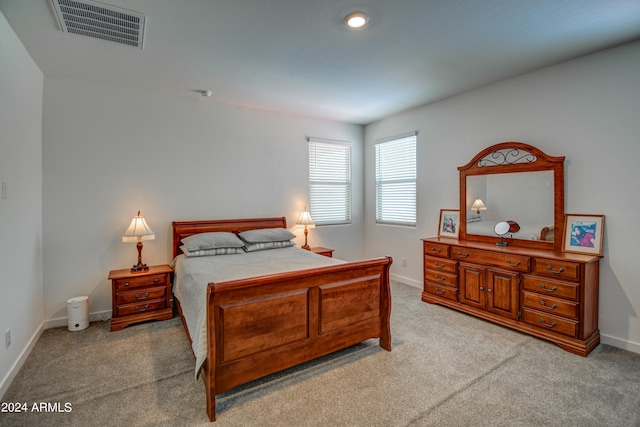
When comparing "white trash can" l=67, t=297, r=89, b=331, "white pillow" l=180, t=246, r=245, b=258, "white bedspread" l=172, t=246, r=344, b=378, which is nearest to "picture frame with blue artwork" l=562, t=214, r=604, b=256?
"white bedspread" l=172, t=246, r=344, b=378

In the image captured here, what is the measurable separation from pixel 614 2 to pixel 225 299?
327cm

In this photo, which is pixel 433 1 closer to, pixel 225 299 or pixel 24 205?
pixel 225 299

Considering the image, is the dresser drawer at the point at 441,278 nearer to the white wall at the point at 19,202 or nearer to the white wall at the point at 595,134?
the white wall at the point at 595,134

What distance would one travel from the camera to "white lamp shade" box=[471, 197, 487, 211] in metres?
3.74

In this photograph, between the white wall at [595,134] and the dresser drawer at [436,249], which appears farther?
the dresser drawer at [436,249]

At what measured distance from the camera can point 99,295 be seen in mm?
3525

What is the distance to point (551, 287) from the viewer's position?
9.26 feet

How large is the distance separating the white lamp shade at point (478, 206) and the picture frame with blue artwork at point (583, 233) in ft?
2.72

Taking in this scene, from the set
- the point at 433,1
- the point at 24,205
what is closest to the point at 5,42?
the point at 24,205

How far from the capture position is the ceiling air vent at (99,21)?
6.84 ft

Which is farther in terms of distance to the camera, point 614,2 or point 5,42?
point 5,42

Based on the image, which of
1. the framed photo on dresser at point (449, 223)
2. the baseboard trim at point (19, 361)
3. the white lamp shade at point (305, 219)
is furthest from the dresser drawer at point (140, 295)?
the framed photo on dresser at point (449, 223)

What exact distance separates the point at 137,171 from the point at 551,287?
4.52 m

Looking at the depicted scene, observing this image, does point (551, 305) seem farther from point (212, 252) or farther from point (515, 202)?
point (212, 252)
